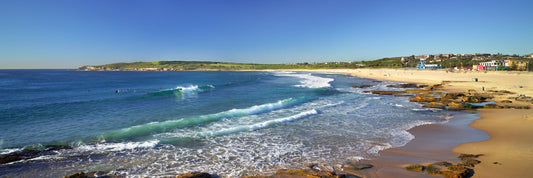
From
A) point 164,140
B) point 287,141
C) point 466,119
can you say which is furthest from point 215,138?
point 466,119

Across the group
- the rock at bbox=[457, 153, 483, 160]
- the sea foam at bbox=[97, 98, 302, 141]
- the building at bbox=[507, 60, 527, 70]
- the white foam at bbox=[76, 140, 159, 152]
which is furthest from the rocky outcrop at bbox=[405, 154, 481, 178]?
the building at bbox=[507, 60, 527, 70]

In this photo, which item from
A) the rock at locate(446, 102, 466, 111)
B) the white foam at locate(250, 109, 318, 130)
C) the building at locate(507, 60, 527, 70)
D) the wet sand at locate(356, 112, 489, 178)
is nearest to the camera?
the wet sand at locate(356, 112, 489, 178)

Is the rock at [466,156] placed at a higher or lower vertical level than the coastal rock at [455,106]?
lower

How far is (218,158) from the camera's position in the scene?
943cm

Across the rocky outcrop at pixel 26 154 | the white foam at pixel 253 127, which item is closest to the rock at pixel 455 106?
the white foam at pixel 253 127

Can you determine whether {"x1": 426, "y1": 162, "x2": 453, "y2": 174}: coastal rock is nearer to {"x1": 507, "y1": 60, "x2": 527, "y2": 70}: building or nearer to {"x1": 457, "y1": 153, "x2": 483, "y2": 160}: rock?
{"x1": 457, "y1": 153, "x2": 483, "y2": 160}: rock

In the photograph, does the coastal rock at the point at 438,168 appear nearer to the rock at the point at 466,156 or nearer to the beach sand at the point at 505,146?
the beach sand at the point at 505,146

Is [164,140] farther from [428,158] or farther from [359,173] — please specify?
[428,158]

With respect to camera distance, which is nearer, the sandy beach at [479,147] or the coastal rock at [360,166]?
the sandy beach at [479,147]

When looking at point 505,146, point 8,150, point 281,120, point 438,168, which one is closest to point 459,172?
point 438,168

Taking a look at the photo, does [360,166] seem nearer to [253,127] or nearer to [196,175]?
→ [196,175]

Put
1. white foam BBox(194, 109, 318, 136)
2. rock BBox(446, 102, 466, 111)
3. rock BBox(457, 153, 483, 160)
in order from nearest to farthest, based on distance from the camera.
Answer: rock BBox(457, 153, 483, 160) < white foam BBox(194, 109, 318, 136) < rock BBox(446, 102, 466, 111)

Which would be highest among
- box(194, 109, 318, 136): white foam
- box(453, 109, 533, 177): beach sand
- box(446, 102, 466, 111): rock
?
box(446, 102, 466, 111): rock

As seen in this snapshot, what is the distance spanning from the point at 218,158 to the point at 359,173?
508cm
